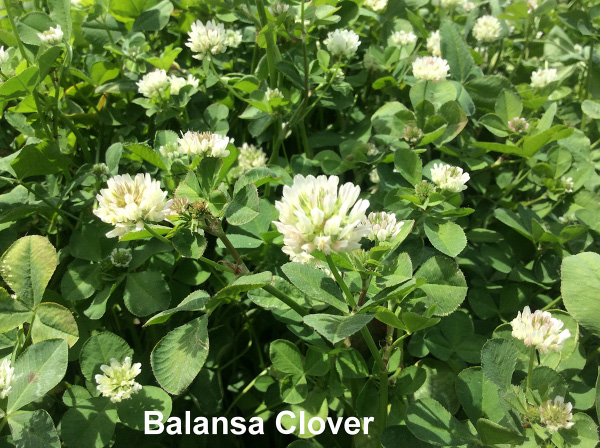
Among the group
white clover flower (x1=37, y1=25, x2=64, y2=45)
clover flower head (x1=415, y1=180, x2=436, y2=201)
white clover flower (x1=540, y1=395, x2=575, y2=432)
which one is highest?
white clover flower (x1=37, y1=25, x2=64, y2=45)

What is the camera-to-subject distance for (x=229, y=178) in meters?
1.51

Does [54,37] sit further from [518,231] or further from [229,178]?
[518,231]

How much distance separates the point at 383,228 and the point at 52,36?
1040mm

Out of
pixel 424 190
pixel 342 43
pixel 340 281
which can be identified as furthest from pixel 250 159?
pixel 340 281

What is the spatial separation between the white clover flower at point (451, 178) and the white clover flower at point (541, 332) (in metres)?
0.32

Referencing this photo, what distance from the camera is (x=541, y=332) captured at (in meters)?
1.11

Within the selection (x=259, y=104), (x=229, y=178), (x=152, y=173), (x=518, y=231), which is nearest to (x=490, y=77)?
(x=518, y=231)

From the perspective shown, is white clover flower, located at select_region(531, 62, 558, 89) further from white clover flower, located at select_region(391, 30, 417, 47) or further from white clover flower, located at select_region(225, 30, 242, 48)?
white clover flower, located at select_region(225, 30, 242, 48)

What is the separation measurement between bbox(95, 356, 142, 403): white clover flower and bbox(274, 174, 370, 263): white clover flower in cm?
51

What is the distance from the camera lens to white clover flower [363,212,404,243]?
3.56ft

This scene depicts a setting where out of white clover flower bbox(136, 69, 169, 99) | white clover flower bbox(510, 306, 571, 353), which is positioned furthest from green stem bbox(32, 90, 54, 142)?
white clover flower bbox(510, 306, 571, 353)

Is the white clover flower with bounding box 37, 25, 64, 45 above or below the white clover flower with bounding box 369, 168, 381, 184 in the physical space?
above

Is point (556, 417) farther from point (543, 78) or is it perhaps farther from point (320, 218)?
point (543, 78)

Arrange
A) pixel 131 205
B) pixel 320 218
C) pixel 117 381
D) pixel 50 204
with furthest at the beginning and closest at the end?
pixel 50 204 < pixel 117 381 < pixel 131 205 < pixel 320 218
